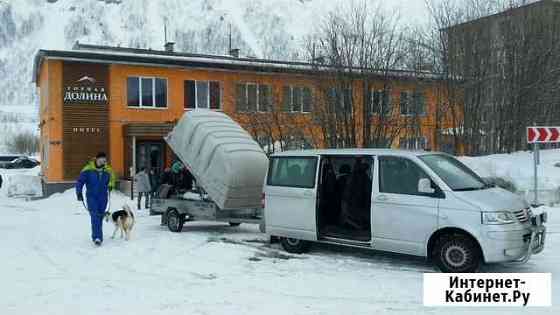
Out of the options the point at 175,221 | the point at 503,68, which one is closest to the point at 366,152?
the point at 175,221

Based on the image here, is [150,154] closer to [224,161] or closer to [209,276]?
[224,161]

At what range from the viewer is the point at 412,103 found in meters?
21.0

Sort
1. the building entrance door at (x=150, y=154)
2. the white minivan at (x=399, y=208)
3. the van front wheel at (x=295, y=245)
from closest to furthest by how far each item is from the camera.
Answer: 1. the white minivan at (x=399, y=208)
2. the van front wheel at (x=295, y=245)
3. the building entrance door at (x=150, y=154)

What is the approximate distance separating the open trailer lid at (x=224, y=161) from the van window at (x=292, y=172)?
5.75ft

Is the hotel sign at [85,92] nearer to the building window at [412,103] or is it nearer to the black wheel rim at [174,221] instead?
the building window at [412,103]

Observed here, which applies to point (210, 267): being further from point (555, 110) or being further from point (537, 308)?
point (555, 110)

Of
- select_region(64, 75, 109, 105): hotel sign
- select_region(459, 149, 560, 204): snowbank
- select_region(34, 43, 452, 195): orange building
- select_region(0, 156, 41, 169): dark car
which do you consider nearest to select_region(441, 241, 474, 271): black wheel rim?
select_region(459, 149, 560, 204): snowbank

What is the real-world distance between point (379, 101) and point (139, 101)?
13947 millimetres

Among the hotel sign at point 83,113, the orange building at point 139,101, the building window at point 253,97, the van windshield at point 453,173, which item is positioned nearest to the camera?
the van windshield at point 453,173

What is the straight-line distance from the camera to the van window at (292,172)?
10.5 m

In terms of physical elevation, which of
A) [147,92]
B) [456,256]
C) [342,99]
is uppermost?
[147,92]

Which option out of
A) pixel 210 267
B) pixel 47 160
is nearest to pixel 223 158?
pixel 210 267

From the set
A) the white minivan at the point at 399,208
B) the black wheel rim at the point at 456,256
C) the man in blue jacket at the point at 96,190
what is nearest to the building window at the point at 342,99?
the white minivan at the point at 399,208

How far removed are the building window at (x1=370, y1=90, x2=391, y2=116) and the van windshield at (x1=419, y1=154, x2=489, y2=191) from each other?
9.96 metres
